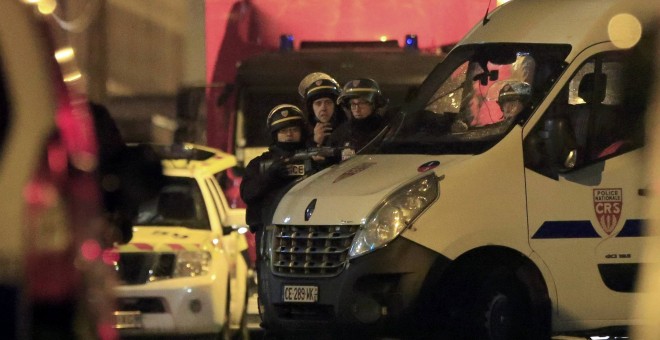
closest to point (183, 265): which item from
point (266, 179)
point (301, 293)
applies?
point (266, 179)

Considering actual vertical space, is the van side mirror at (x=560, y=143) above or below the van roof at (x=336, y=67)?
below

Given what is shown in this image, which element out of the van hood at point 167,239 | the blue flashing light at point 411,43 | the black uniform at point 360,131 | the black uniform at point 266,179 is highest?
the blue flashing light at point 411,43

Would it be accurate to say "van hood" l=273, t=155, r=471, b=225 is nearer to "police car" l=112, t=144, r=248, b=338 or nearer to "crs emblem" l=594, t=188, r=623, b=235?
"crs emblem" l=594, t=188, r=623, b=235

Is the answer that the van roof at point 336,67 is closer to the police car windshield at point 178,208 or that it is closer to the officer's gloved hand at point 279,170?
the police car windshield at point 178,208

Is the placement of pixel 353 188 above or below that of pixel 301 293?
above

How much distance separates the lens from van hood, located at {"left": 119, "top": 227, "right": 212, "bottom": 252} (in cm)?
1195

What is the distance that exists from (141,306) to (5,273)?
7141 millimetres

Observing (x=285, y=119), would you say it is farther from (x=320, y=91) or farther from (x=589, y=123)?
(x=589, y=123)

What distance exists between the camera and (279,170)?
36.4 ft

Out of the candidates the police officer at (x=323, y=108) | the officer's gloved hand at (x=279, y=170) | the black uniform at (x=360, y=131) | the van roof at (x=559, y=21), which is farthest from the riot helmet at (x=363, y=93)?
the van roof at (x=559, y=21)

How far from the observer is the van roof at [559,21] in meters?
9.94

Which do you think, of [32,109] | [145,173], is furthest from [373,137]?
[32,109]

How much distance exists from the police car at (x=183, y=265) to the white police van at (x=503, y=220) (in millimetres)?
1706

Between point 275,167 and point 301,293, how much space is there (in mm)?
1544
